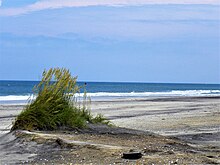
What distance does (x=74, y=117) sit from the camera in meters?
13.4

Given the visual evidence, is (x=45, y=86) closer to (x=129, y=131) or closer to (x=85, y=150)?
(x=129, y=131)

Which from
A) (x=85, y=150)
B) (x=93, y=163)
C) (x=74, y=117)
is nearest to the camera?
(x=93, y=163)

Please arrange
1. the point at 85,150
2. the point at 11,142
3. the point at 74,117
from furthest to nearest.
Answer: the point at 74,117 < the point at 11,142 < the point at 85,150

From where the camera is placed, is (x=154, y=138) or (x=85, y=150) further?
(x=154, y=138)

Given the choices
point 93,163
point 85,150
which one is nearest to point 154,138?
point 85,150

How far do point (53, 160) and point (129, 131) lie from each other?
4.11 meters

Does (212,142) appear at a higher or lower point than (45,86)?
lower

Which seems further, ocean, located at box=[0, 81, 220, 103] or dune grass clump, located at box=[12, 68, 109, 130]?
ocean, located at box=[0, 81, 220, 103]

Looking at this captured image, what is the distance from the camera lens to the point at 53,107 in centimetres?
1299

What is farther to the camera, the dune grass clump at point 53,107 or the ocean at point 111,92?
the ocean at point 111,92

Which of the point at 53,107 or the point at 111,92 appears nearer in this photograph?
the point at 53,107

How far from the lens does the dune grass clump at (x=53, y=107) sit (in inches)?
499

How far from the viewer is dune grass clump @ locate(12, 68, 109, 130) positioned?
41.6ft

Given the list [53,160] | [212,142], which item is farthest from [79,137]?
[212,142]
